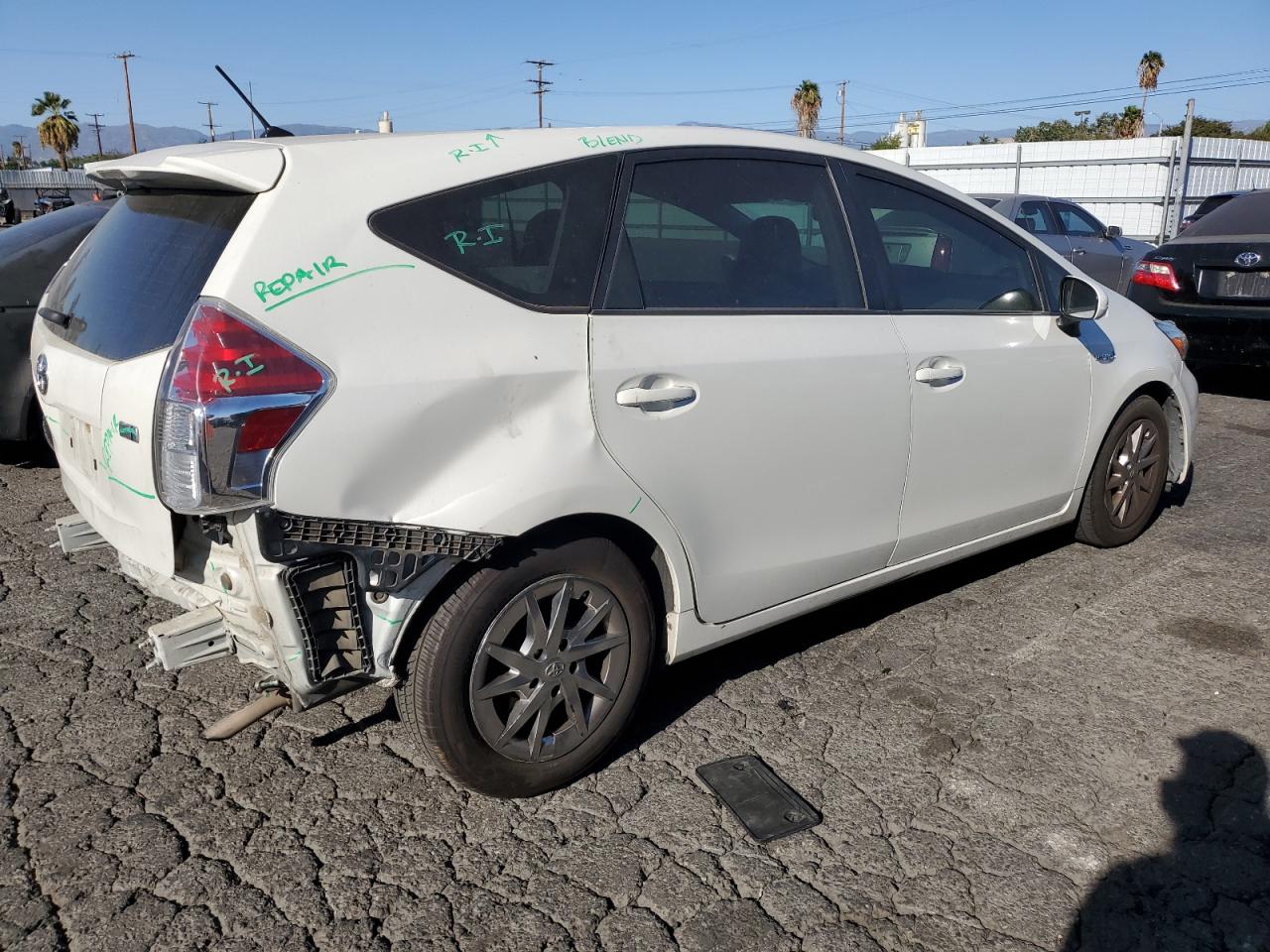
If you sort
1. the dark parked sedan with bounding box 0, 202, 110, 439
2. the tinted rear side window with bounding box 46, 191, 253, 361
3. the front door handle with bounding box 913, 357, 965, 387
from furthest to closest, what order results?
the dark parked sedan with bounding box 0, 202, 110, 439 → the front door handle with bounding box 913, 357, 965, 387 → the tinted rear side window with bounding box 46, 191, 253, 361

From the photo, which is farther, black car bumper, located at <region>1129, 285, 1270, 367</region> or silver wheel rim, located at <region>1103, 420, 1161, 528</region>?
black car bumper, located at <region>1129, 285, 1270, 367</region>

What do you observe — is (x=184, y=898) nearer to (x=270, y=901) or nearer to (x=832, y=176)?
(x=270, y=901)

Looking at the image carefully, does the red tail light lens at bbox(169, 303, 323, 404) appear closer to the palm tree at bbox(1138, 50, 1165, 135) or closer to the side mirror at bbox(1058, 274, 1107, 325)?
the side mirror at bbox(1058, 274, 1107, 325)

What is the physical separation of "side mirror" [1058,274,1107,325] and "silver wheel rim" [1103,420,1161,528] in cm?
81

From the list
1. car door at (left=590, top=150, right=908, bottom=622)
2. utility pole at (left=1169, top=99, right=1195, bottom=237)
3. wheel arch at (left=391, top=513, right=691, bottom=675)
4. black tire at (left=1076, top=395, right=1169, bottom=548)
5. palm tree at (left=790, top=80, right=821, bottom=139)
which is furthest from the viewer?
palm tree at (left=790, top=80, right=821, bottom=139)

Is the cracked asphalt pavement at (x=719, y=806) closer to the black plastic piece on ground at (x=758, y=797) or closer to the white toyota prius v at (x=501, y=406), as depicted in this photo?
the black plastic piece on ground at (x=758, y=797)

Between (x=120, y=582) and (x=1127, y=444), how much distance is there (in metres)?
4.51

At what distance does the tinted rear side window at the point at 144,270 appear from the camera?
250 centimetres

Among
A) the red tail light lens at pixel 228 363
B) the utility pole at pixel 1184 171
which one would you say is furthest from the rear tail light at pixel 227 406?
the utility pole at pixel 1184 171

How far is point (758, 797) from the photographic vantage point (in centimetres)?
294

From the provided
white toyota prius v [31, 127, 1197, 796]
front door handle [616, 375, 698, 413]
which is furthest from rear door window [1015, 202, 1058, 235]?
front door handle [616, 375, 698, 413]

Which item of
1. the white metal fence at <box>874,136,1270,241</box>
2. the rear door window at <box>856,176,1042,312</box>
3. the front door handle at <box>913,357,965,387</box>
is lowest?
the front door handle at <box>913,357,965,387</box>

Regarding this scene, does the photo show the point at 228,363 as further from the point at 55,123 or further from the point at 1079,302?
the point at 55,123

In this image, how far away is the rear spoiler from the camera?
8.04ft
